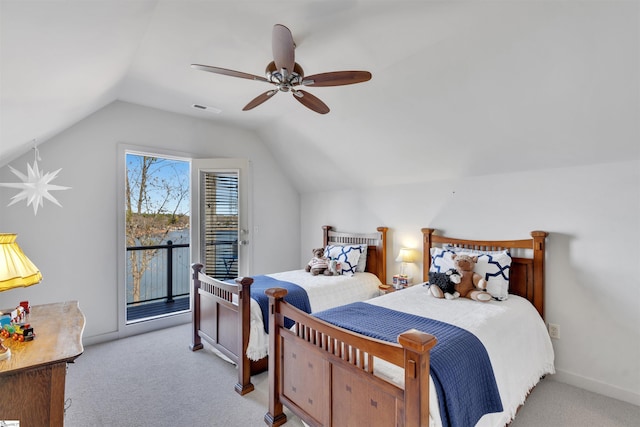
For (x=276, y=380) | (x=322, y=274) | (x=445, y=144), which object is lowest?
(x=276, y=380)

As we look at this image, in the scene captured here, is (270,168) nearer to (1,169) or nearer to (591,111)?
(1,169)

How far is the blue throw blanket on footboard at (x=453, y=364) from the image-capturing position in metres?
1.46

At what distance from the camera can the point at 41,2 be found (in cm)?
110

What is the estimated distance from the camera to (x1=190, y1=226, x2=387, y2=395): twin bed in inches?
98.2

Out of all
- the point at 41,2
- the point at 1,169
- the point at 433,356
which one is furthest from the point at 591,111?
the point at 1,169

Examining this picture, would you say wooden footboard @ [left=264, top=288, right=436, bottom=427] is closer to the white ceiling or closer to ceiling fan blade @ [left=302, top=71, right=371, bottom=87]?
ceiling fan blade @ [left=302, top=71, right=371, bottom=87]

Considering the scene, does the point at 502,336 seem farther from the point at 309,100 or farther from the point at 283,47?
the point at 283,47

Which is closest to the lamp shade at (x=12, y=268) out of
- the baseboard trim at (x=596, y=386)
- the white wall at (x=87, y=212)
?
the white wall at (x=87, y=212)

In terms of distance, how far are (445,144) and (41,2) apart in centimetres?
305

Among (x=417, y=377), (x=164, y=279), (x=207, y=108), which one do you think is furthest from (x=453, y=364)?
(x=164, y=279)

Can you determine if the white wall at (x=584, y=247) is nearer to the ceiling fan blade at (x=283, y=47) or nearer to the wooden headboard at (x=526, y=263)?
the wooden headboard at (x=526, y=263)

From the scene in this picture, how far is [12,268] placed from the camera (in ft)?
4.72

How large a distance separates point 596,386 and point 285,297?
8.95 ft

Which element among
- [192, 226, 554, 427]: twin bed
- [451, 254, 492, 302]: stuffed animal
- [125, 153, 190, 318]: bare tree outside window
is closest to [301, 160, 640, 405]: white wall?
[192, 226, 554, 427]: twin bed
